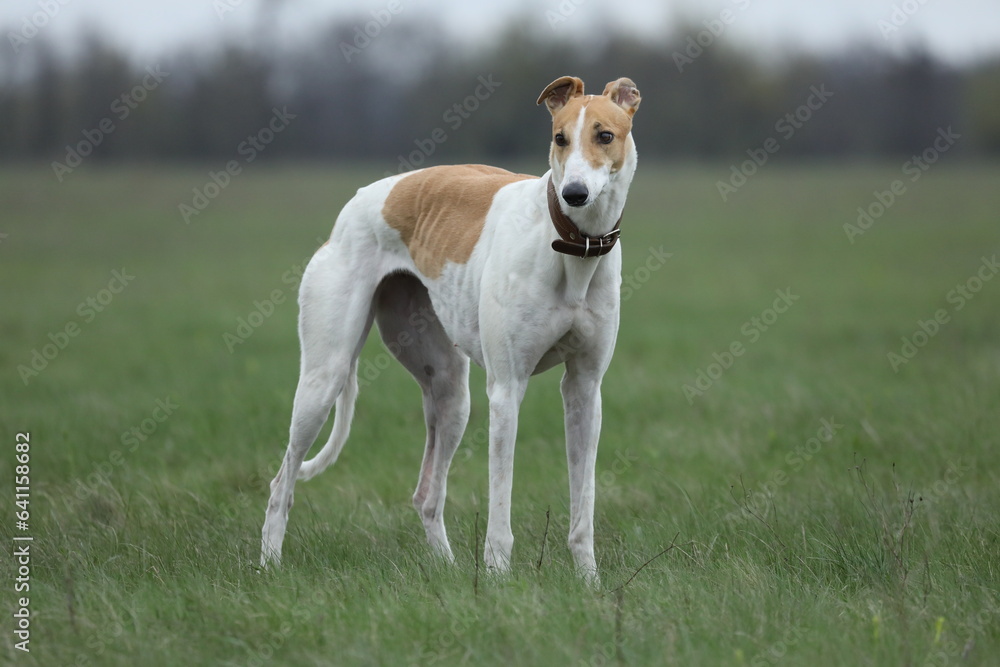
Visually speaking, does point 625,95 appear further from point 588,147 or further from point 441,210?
point 441,210

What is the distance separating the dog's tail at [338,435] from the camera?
559 centimetres

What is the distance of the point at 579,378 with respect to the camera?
15.5ft

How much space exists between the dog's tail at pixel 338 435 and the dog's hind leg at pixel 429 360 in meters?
0.32

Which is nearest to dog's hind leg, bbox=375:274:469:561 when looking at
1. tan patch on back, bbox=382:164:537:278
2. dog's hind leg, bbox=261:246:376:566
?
dog's hind leg, bbox=261:246:376:566

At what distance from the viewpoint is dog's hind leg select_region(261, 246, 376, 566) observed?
5.26 metres

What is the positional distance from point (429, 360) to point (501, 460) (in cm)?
124

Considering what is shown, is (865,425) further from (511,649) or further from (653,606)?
(511,649)

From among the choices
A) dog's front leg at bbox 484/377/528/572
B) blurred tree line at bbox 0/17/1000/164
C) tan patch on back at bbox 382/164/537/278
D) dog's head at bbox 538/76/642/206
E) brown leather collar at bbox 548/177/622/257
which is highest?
dog's head at bbox 538/76/642/206

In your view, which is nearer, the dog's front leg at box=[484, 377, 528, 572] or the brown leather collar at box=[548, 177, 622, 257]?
the brown leather collar at box=[548, 177, 622, 257]

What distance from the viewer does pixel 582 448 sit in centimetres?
480

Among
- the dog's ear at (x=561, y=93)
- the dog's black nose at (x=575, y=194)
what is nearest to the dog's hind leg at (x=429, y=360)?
the dog's ear at (x=561, y=93)

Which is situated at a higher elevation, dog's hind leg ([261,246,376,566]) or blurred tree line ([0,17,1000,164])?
dog's hind leg ([261,246,376,566])

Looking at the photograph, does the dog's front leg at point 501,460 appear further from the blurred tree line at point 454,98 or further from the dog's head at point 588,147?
the blurred tree line at point 454,98

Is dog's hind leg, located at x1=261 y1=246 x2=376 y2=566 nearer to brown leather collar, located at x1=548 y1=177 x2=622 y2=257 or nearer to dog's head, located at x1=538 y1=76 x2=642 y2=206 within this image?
brown leather collar, located at x1=548 y1=177 x2=622 y2=257
